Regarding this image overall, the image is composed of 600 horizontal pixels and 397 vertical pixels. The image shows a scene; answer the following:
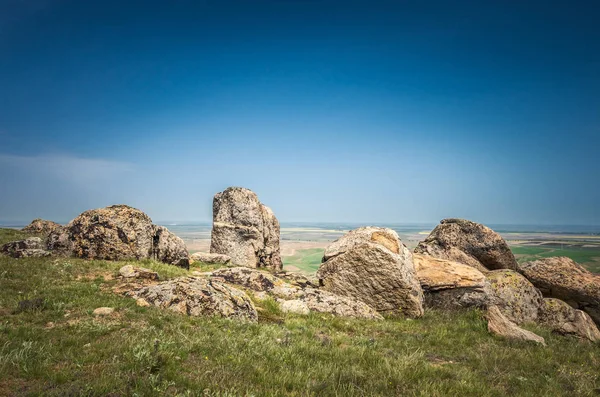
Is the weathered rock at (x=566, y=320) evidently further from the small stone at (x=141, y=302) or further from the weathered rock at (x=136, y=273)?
the weathered rock at (x=136, y=273)

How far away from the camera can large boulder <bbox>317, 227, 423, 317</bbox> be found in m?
17.6

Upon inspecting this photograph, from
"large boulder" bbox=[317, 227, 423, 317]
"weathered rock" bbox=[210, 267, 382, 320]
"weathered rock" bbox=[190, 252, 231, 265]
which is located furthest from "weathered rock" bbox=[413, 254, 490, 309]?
"weathered rock" bbox=[190, 252, 231, 265]

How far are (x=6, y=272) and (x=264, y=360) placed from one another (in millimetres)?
15669

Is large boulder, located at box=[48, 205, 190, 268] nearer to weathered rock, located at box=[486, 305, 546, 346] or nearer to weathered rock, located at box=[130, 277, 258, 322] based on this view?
weathered rock, located at box=[130, 277, 258, 322]

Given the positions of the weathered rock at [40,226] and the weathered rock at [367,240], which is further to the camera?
the weathered rock at [40,226]

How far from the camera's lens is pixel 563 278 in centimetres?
2316

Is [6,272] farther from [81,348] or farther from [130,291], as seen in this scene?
[81,348]

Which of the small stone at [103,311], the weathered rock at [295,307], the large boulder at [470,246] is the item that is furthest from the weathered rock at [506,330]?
the small stone at [103,311]

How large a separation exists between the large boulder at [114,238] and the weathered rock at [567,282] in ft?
90.0

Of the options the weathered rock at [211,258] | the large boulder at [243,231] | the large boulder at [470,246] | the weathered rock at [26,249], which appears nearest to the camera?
the weathered rock at [26,249]

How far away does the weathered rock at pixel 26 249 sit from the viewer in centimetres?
2120

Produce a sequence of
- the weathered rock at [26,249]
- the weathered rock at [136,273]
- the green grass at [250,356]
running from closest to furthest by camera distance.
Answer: the green grass at [250,356] → the weathered rock at [136,273] → the weathered rock at [26,249]

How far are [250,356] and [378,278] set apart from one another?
11126 mm

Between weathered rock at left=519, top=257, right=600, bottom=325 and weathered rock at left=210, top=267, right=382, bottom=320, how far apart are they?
49.6ft
